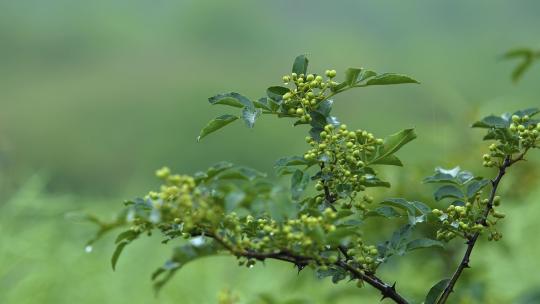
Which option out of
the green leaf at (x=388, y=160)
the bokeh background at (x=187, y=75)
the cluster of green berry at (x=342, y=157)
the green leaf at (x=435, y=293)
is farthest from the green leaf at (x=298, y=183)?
the bokeh background at (x=187, y=75)

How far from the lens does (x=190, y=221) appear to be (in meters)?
0.83

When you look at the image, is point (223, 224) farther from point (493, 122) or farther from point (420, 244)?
point (493, 122)

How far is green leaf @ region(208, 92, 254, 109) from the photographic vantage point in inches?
39.6

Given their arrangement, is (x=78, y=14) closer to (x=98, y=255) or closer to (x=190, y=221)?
(x=98, y=255)

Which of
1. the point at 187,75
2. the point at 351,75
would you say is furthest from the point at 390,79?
the point at 187,75

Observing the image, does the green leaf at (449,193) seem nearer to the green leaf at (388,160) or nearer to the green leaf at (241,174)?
the green leaf at (388,160)

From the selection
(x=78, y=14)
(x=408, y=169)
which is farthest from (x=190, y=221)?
(x=78, y=14)

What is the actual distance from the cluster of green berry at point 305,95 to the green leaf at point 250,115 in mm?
37

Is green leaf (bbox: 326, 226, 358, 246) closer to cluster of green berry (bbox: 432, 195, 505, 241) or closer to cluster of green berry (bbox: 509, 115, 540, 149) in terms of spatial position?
cluster of green berry (bbox: 432, 195, 505, 241)

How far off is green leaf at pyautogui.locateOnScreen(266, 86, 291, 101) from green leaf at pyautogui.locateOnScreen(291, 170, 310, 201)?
0.35 ft

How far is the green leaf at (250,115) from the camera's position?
39.3 inches

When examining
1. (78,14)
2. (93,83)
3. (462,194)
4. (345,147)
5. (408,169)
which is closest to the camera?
(345,147)

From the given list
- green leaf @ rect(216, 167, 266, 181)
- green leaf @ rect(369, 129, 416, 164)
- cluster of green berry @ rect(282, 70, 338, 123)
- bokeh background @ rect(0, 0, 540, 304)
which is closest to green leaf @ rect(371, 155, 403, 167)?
green leaf @ rect(369, 129, 416, 164)

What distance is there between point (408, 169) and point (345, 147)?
1.62m
